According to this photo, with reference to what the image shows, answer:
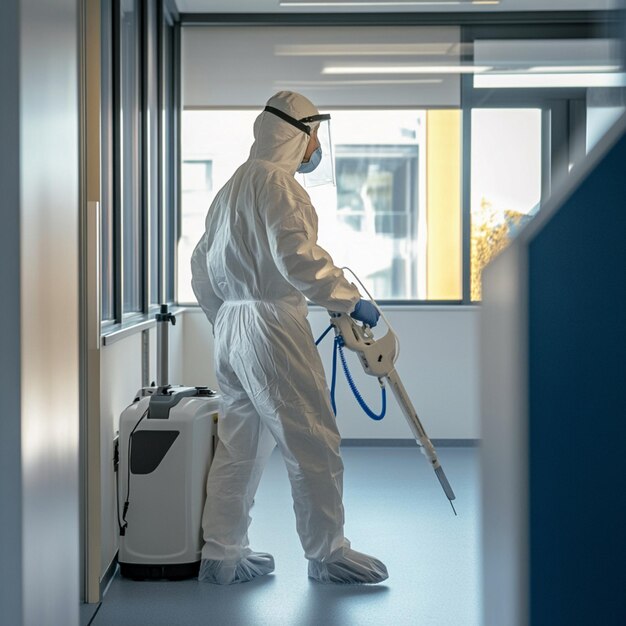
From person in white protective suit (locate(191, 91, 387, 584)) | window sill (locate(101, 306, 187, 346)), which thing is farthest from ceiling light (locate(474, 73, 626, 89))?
person in white protective suit (locate(191, 91, 387, 584))

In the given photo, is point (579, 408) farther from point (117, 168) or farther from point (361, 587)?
point (117, 168)

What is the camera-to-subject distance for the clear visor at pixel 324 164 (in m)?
3.38

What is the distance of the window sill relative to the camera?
2.98 meters

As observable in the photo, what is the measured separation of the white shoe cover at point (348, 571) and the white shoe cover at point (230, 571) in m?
0.20

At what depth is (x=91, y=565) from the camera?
2.75 meters

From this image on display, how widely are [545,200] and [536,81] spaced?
4.91 m

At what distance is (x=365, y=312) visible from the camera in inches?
117

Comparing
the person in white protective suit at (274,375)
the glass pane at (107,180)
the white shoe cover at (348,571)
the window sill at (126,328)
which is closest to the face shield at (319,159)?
the person in white protective suit at (274,375)

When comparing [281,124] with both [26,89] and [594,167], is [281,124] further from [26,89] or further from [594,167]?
[594,167]

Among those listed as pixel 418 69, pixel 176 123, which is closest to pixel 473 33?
pixel 418 69

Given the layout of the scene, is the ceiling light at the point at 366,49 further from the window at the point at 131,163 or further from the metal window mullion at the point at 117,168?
the metal window mullion at the point at 117,168

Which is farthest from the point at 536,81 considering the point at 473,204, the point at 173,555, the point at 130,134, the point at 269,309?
the point at 173,555

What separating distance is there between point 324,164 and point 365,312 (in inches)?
27.4

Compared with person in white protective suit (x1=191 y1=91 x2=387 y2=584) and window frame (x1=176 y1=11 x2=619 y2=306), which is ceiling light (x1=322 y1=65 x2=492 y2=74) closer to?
window frame (x1=176 y1=11 x2=619 y2=306)
